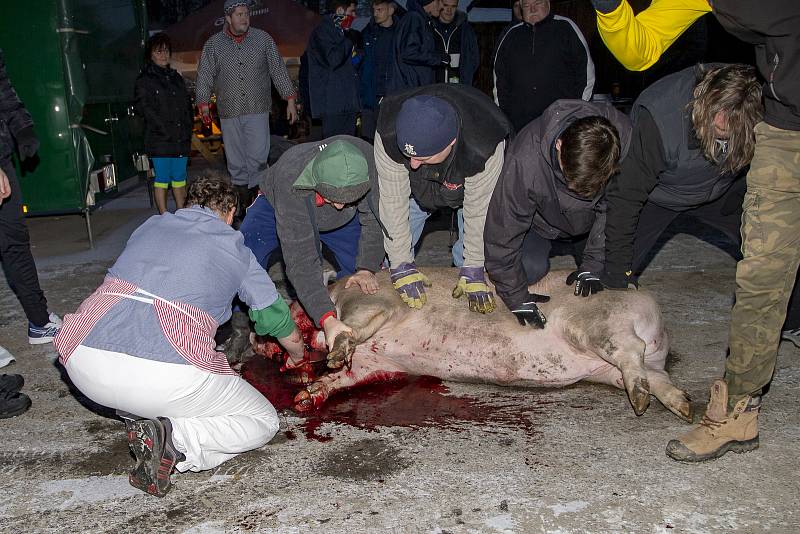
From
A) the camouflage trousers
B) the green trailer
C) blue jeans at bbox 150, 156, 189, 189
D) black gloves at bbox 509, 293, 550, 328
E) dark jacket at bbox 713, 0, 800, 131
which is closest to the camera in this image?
dark jacket at bbox 713, 0, 800, 131

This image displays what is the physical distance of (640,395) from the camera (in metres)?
3.31

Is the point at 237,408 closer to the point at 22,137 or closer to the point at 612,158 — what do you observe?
the point at 612,158

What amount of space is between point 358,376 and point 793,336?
2.48m

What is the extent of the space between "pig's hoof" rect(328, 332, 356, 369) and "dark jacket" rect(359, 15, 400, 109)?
13.3 feet

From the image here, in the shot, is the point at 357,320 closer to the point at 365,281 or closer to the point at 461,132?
the point at 365,281

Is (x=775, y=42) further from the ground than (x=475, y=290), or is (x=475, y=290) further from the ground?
(x=775, y=42)

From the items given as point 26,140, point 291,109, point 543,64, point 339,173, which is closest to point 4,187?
point 26,140

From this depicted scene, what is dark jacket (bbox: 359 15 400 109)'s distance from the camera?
7.29 meters

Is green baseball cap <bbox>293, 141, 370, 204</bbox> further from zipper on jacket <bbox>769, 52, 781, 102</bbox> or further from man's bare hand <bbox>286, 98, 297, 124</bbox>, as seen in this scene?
man's bare hand <bbox>286, 98, 297, 124</bbox>

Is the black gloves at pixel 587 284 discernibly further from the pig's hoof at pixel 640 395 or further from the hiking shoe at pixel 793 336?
the hiking shoe at pixel 793 336

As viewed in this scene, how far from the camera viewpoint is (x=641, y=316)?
367 centimetres

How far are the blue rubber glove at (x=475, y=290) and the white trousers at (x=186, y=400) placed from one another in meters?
1.25

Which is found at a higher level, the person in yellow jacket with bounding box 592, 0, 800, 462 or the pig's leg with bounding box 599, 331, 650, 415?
the person in yellow jacket with bounding box 592, 0, 800, 462

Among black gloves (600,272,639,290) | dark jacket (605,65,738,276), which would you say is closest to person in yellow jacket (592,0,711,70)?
dark jacket (605,65,738,276)
